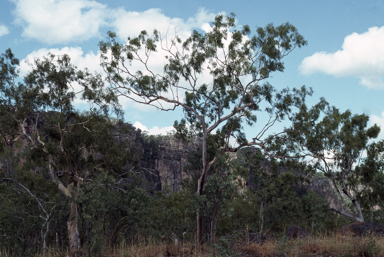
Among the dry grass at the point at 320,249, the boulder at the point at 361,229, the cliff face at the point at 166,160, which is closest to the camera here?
the dry grass at the point at 320,249

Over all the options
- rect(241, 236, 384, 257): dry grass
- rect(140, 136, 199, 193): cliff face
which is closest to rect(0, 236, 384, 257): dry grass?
rect(241, 236, 384, 257): dry grass

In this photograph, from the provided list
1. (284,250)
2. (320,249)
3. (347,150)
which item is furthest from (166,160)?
(284,250)

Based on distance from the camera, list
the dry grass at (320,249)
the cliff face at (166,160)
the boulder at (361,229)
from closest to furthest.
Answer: the dry grass at (320,249) < the boulder at (361,229) < the cliff face at (166,160)

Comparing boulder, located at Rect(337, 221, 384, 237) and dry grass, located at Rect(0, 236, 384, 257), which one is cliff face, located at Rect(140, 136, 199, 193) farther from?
dry grass, located at Rect(0, 236, 384, 257)

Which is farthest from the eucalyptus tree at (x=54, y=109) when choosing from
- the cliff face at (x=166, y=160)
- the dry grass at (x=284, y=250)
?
the cliff face at (x=166, y=160)

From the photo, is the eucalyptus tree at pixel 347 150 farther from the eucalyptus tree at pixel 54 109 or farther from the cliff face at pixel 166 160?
the cliff face at pixel 166 160

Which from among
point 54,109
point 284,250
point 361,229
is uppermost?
point 54,109

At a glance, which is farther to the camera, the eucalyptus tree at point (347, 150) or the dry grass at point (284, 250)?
the eucalyptus tree at point (347, 150)

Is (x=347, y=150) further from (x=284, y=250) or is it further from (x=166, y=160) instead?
(x=166, y=160)

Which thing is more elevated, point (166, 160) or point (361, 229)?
point (166, 160)

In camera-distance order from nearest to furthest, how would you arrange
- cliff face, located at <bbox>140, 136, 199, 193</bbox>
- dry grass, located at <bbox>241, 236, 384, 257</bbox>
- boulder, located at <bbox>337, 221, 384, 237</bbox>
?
dry grass, located at <bbox>241, 236, 384, 257</bbox>
boulder, located at <bbox>337, 221, 384, 237</bbox>
cliff face, located at <bbox>140, 136, 199, 193</bbox>

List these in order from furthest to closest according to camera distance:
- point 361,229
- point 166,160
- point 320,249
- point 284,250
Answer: point 166,160 → point 361,229 → point 320,249 → point 284,250

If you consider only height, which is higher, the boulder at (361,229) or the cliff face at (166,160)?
the cliff face at (166,160)

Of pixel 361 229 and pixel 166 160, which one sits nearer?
pixel 361 229
